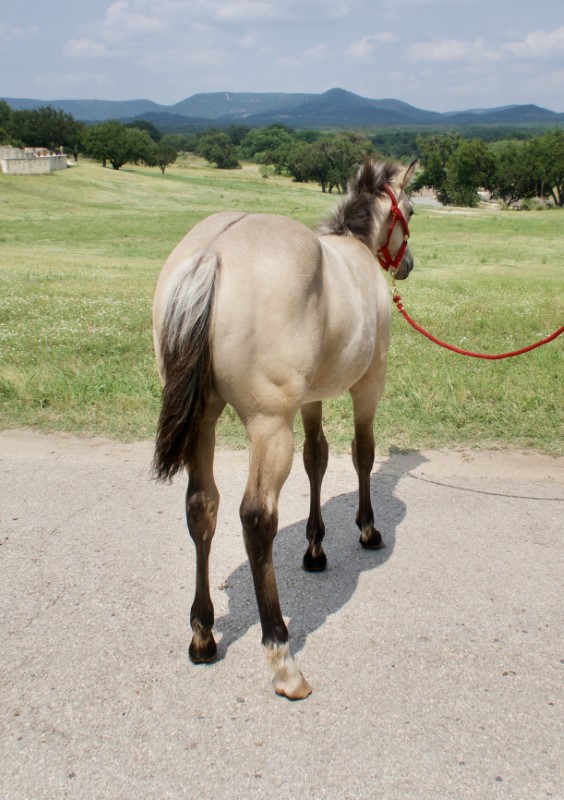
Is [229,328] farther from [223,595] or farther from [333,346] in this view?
[223,595]

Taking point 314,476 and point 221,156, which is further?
point 221,156

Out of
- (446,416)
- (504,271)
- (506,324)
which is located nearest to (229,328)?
(446,416)

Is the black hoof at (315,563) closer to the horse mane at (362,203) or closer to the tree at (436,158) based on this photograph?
the horse mane at (362,203)

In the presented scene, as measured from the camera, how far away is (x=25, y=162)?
56188 millimetres

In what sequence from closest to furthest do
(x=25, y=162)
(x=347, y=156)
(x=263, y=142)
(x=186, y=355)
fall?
(x=186, y=355) < (x=25, y=162) < (x=347, y=156) < (x=263, y=142)

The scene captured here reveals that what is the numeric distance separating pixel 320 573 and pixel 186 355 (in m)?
2.01

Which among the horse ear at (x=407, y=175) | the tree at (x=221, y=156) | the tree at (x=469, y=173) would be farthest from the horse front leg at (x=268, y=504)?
the tree at (x=221, y=156)

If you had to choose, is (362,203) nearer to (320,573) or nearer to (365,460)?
(365,460)

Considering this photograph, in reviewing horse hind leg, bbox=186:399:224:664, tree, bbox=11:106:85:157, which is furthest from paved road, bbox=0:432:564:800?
tree, bbox=11:106:85:157

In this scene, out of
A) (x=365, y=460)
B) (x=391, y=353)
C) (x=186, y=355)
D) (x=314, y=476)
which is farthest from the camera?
(x=391, y=353)

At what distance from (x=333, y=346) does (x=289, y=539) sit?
1.77 metres

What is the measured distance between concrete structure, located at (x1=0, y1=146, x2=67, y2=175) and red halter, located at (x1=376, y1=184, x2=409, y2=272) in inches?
2258

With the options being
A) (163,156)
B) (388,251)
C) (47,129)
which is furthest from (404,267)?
(163,156)

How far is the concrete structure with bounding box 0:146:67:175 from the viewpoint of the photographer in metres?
56.1
